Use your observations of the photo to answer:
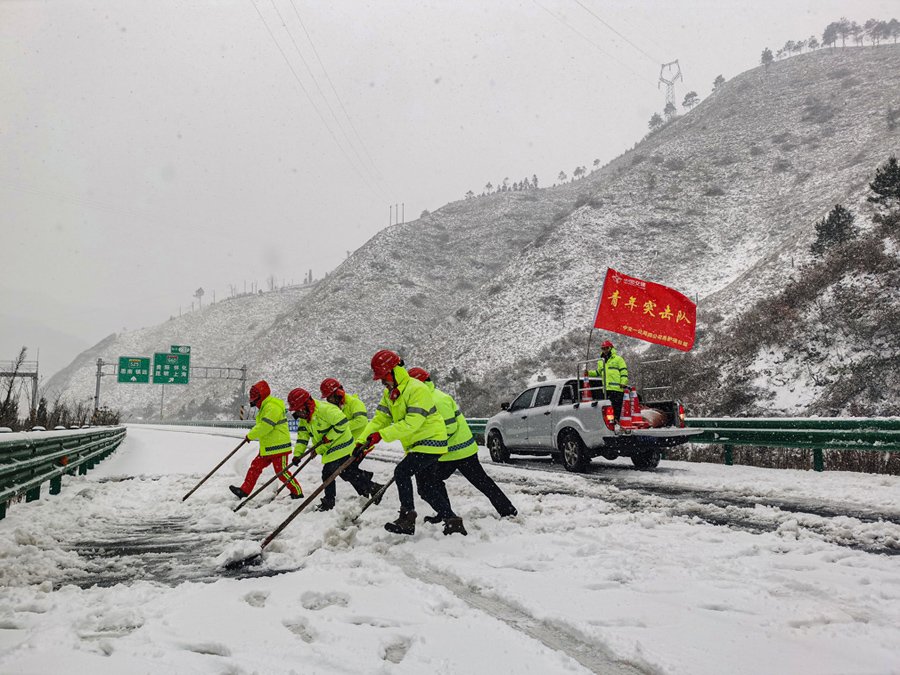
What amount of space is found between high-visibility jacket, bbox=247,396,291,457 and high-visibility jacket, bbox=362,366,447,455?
3.23 m

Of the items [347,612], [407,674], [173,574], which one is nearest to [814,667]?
[407,674]

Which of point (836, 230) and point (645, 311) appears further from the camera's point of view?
point (836, 230)

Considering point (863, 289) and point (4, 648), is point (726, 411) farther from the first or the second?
point (4, 648)

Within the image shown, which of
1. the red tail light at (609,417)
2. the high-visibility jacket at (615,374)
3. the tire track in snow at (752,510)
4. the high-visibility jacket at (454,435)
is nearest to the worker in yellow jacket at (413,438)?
the high-visibility jacket at (454,435)

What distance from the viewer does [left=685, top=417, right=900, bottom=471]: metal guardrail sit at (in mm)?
8984

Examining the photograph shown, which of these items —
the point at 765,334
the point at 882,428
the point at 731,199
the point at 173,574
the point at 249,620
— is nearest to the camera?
the point at 249,620

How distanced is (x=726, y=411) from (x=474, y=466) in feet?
66.1

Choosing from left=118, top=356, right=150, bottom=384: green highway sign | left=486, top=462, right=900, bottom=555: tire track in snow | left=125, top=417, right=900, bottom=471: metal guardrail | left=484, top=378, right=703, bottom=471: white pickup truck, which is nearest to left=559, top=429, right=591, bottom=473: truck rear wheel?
left=484, top=378, right=703, bottom=471: white pickup truck

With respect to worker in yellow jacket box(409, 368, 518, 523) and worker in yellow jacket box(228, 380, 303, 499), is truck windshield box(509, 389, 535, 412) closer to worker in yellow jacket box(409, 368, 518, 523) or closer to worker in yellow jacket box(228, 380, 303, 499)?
worker in yellow jacket box(228, 380, 303, 499)

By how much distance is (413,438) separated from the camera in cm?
556

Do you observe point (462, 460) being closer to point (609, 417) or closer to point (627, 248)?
point (609, 417)

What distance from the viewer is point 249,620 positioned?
3.41 m

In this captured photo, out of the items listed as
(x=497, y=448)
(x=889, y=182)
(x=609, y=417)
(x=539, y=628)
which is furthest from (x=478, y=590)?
(x=889, y=182)

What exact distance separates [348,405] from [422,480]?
9.84ft
